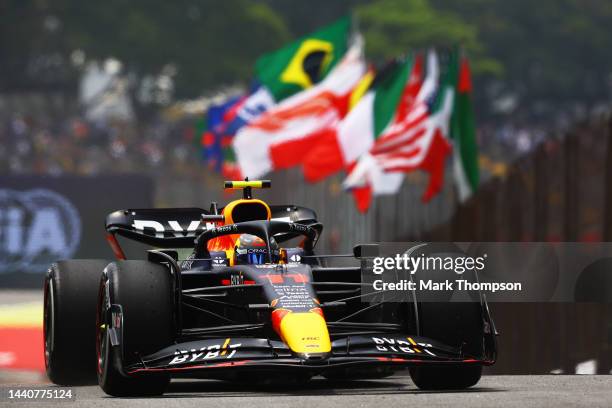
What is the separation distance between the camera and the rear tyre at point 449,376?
1071 centimetres

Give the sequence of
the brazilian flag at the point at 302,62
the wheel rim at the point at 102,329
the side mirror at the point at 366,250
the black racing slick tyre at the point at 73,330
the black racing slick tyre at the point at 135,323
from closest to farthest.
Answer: the black racing slick tyre at the point at 135,323 < the wheel rim at the point at 102,329 < the side mirror at the point at 366,250 < the black racing slick tyre at the point at 73,330 < the brazilian flag at the point at 302,62

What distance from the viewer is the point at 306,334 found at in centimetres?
984

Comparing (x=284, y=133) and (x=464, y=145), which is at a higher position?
(x=284, y=133)

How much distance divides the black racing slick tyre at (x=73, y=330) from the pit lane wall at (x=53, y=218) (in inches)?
739

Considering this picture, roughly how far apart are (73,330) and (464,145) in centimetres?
1619

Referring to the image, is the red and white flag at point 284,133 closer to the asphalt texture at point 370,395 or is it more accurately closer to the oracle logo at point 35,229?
the oracle logo at point 35,229

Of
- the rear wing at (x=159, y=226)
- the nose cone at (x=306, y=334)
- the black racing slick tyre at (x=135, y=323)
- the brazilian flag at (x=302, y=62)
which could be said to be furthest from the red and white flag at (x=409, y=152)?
the nose cone at (x=306, y=334)

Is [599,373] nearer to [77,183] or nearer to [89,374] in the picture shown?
[89,374]

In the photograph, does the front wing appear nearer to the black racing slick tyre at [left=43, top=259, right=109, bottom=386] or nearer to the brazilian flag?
the black racing slick tyre at [left=43, top=259, right=109, bottom=386]

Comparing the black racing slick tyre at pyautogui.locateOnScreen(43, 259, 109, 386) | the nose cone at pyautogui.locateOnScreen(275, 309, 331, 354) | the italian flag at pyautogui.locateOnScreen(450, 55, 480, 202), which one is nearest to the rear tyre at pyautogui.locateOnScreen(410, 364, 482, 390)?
the nose cone at pyautogui.locateOnScreen(275, 309, 331, 354)

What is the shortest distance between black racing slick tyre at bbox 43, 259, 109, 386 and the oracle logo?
18894 millimetres

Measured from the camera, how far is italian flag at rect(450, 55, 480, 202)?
87.6 ft

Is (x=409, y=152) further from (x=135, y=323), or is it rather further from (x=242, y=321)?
(x=135, y=323)

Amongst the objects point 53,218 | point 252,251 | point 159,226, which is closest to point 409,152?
point 53,218
